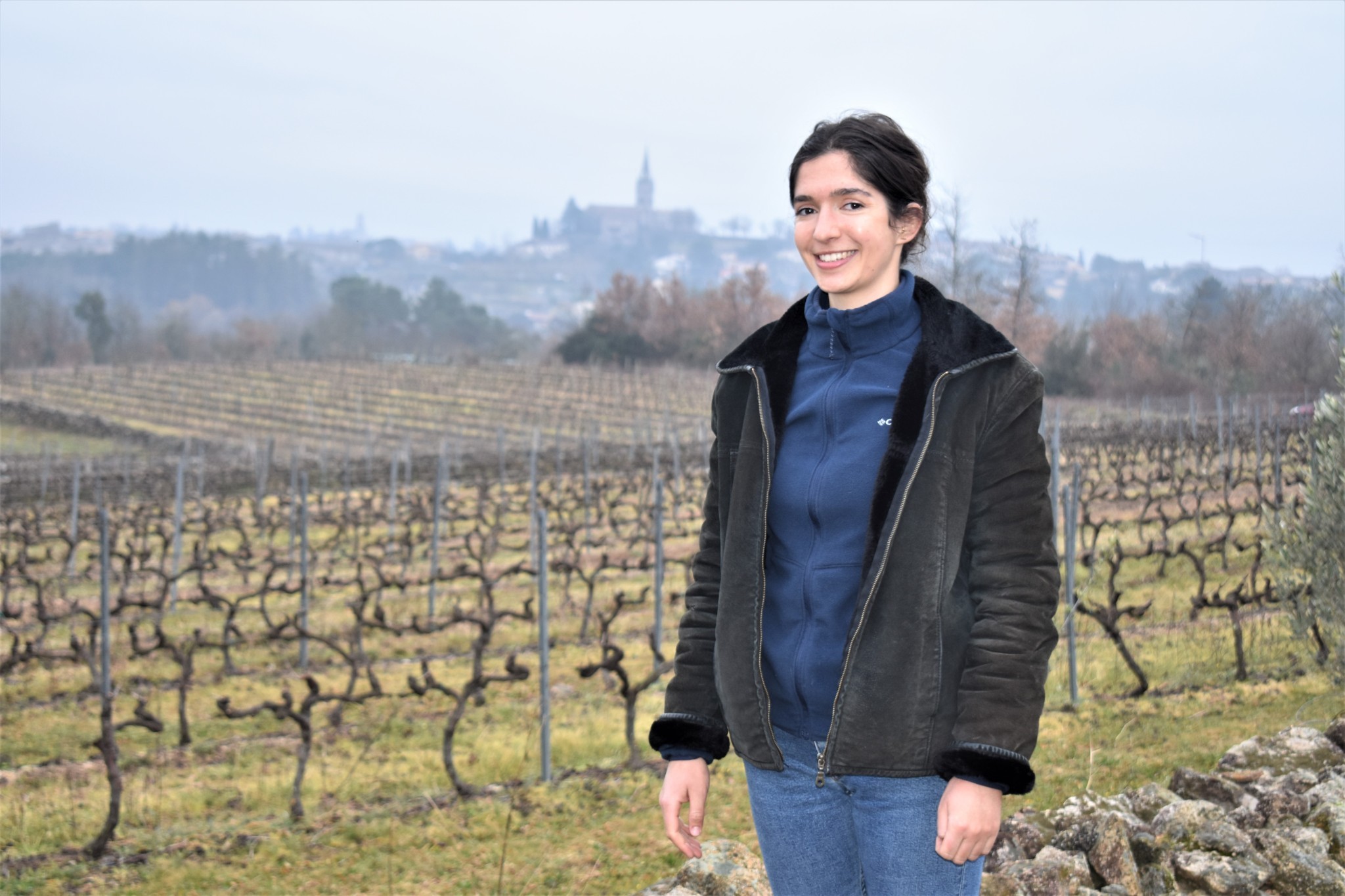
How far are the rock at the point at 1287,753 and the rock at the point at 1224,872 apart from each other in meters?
1.40

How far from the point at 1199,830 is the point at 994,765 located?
9.12ft

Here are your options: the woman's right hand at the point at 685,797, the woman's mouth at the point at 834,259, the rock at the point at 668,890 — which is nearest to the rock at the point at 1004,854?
the rock at the point at 668,890

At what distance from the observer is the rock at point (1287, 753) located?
4.93 meters

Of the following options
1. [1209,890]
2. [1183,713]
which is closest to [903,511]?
[1209,890]

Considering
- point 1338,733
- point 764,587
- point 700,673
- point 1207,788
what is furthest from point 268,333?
point 764,587

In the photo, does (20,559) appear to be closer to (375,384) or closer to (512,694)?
(512,694)

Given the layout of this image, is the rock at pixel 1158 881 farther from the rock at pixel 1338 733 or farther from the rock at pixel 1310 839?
the rock at pixel 1338 733

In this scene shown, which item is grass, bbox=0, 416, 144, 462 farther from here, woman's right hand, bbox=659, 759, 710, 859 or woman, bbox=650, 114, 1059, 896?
woman, bbox=650, 114, 1059, 896

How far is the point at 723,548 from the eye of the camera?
1858 millimetres

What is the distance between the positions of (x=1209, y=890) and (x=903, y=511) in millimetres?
2719

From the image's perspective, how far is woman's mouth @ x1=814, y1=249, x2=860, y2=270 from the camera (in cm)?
177

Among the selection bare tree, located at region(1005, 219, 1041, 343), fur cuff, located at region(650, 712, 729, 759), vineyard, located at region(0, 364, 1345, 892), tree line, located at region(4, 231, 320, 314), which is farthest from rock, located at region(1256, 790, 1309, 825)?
tree line, located at region(4, 231, 320, 314)

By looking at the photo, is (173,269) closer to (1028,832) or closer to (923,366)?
(1028,832)

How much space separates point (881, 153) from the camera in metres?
1.73
